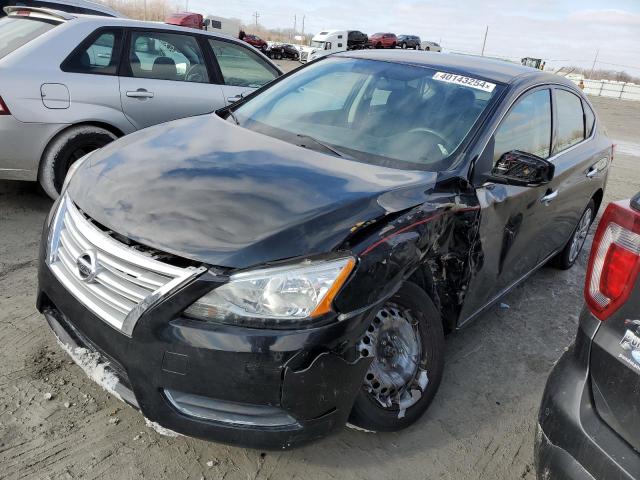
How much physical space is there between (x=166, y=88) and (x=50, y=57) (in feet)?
3.30

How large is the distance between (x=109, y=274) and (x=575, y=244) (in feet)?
13.4

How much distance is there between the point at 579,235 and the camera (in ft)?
15.5

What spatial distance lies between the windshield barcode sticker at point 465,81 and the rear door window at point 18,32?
346 centimetres

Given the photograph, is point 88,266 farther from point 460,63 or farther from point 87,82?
point 87,82

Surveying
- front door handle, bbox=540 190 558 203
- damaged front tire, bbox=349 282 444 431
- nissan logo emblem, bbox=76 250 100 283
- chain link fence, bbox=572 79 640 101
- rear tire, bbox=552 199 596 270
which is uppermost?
nissan logo emblem, bbox=76 250 100 283

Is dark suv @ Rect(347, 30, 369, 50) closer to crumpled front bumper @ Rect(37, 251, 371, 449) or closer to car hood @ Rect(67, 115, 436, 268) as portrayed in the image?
car hood @ Rect(67, 115, 436, 268)

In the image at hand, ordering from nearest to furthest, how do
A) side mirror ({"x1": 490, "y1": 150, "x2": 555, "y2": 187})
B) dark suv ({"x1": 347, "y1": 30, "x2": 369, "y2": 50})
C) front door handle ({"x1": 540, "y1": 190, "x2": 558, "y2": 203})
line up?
side mirror ({"x1": 490, "y1": 150, "x2": 555, "y2": 187}), front door handle ({"x1": 540, "y1": 190, "x2": 558, "y2": 203}), dark suv ({"x1": 347, "y1": 30, "x2": 369, "y2": 50})

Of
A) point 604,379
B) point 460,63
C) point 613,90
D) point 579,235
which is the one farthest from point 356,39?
point 604,379

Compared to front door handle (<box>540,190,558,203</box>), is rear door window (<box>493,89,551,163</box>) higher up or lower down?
higher up

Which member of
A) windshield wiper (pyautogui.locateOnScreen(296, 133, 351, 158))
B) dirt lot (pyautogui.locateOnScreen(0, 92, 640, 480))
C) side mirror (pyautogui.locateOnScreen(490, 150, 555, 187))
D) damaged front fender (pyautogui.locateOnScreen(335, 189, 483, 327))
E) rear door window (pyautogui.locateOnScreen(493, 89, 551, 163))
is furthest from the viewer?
rear door window (pyautogui.locateOnScreen(493, 89, 551, 163))

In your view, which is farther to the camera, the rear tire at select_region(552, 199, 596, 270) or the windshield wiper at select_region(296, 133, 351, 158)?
the rear tire at select_region(552, 199, 596, 270)

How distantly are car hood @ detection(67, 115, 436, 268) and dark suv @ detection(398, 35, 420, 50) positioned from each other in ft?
134

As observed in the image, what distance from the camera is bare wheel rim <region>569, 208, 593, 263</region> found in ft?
15.0

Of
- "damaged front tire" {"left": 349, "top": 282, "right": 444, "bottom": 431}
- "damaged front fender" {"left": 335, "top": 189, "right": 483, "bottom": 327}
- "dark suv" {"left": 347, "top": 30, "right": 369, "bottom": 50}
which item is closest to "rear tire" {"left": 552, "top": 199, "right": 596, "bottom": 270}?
"damaged front fender" {"left": 335, "top": 189, "right": 483, "bottom": 327}
